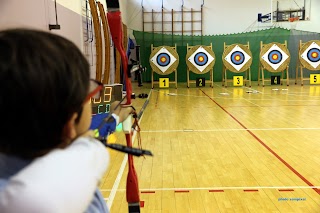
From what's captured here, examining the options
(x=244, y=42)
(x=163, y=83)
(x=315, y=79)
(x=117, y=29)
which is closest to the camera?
(x=117, y=29)

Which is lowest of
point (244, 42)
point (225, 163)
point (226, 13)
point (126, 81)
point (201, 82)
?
point (225, 163)

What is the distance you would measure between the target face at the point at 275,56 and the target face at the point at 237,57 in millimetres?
419

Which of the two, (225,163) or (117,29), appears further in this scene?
(225,163)

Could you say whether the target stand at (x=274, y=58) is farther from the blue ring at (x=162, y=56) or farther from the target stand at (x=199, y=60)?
the blue ring at (x=162, y=56)

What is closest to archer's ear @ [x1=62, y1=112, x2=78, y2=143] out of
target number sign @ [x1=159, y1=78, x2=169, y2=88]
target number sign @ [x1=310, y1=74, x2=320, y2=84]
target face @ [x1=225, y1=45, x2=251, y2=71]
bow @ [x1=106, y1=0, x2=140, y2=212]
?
bow @ [x1=106, y1=0, x2=140, y2=212]

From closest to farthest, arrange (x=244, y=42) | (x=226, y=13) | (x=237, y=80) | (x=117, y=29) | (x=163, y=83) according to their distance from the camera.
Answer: (x=117, y=29), (x=163, y=83), (x=237, y=80), (x=244, y=42), (x=226, y=13)

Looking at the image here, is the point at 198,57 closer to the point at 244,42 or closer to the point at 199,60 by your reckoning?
the point at 199,60

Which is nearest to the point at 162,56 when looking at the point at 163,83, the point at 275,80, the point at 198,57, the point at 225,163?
the point at 163,83

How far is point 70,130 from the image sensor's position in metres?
0.36

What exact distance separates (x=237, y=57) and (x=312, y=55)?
5.25 feet

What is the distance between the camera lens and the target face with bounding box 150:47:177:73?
288 inches

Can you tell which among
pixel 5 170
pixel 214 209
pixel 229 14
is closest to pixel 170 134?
pixel 214 209

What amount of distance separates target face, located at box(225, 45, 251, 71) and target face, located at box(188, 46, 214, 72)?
45cm

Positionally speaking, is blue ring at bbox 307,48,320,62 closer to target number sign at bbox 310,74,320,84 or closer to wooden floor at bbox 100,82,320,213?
target number sign at bbox 310,74,320,84
